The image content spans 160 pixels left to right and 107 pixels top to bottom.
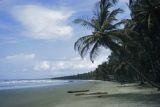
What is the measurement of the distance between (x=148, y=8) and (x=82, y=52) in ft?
23.3

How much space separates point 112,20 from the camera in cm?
3147

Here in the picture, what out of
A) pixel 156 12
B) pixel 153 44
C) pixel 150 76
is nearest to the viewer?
pixel 156 12

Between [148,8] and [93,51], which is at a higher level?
[148,8]

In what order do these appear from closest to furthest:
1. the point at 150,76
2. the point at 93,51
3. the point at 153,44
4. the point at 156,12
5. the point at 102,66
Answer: the point at 156,12
the point at 93,51
the point at 153,44
the point at 150,76
the point at 102,66

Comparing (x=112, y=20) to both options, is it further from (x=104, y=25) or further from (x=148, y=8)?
(x=148, y=8)

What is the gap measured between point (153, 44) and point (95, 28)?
24.4 ft

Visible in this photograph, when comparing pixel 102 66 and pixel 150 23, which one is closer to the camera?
pixel 150 23

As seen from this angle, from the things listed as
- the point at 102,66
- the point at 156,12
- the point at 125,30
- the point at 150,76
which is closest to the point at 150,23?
the point at 156,12

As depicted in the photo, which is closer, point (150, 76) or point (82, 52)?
point (82, 52)

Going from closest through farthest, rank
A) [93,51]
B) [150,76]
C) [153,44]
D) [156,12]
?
[156,12], [93,51], [153,44], [150,76]

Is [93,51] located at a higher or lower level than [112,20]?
lower

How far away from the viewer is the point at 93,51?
30.9 m

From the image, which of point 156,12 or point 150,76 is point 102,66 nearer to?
point 150,76

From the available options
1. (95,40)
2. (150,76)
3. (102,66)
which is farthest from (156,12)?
(102,66)
